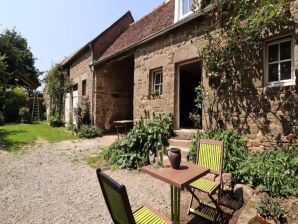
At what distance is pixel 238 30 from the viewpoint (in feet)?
17.3

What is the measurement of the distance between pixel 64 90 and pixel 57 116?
2.07 meters

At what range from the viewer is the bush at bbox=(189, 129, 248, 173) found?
15.1ft

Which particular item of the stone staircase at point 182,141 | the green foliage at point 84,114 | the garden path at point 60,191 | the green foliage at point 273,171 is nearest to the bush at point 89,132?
the green foliage at point 84,114

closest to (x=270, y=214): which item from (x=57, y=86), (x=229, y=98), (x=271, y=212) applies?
(x=271, y=212)

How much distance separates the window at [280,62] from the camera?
4712 millimetres

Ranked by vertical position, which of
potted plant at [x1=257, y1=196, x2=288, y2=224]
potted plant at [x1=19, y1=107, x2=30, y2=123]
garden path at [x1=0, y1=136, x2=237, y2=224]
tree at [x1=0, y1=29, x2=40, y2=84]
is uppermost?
tree at [x1=0, y1=29, x2=40, y2=84]

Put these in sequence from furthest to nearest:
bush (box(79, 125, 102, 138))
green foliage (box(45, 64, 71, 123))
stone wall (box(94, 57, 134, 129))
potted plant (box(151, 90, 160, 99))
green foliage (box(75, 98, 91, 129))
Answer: green foliage (box(45, 64, 71, 123)) → green foliage (box(75, 98, 91, 129)) → stone wall (box(94, 57, 134, 129)) → bush (box(79, 125, 102, 138)) → potted plant (box(151, 90, 160, 99))

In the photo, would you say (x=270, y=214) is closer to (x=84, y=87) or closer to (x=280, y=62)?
(x=280, y=62)

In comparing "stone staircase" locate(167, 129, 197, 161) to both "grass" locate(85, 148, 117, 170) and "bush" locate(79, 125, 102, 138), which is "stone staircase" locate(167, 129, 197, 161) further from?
"bush" locate(79, 125, 102, 138)

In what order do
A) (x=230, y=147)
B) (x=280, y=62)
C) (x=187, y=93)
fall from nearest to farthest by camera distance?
(x=280, y=62) → (x=230, y=147) → (x=187, y=93)

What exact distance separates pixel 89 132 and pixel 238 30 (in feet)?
27.9

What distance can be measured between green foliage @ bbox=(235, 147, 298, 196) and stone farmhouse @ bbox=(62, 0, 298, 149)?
563mm

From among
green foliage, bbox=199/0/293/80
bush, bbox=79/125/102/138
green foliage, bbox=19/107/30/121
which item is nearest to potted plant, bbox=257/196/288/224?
green foliage, bbox=199/0/293/80

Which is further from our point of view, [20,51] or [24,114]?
[20,51]
